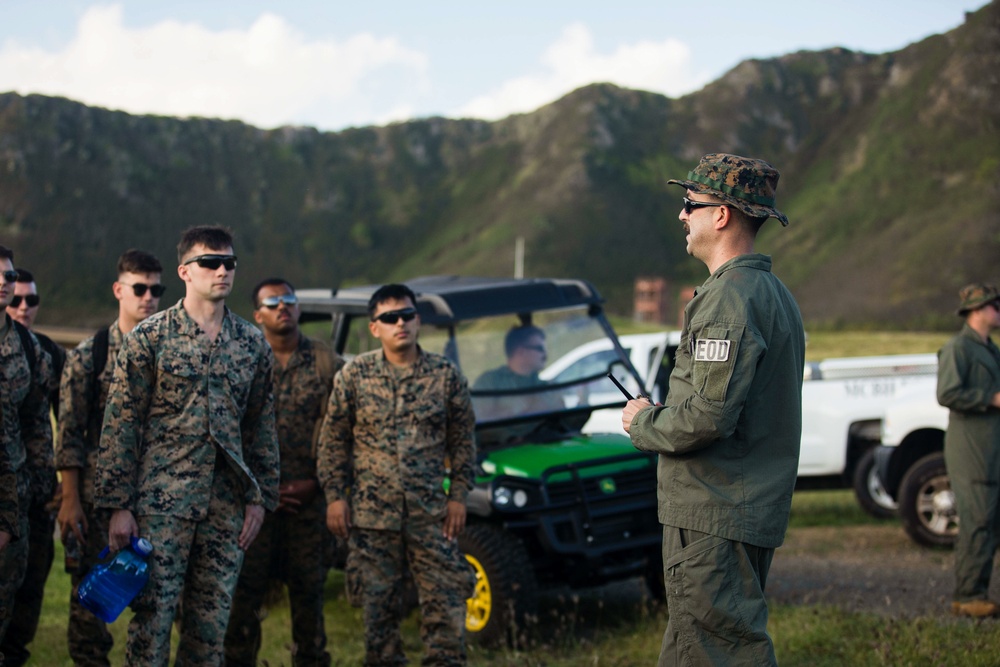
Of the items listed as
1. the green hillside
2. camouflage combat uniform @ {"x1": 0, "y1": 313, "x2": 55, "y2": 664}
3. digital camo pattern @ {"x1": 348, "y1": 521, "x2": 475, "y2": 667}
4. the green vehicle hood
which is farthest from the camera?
the green hillside

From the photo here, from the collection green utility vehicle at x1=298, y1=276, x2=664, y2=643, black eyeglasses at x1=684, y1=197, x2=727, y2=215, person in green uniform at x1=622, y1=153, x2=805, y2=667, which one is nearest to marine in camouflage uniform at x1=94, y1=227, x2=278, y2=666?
person in green uniform at x1=622, y1=153, x2=805, y2=667

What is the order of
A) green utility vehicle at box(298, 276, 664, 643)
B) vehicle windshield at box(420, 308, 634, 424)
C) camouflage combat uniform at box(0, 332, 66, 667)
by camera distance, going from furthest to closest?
vehicle windshield at box(420, 308, 634, 424) → green utility vehicle at box(298, 276, 664, 643) → camouflage combat uniform at box(0, 332, 66, 667)

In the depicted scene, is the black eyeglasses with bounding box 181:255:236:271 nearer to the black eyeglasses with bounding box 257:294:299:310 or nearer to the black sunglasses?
the black sunglasses

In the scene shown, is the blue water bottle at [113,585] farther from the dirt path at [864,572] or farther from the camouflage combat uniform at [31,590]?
the dirt path at [864,572]

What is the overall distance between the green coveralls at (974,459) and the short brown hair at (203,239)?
446 centimetres

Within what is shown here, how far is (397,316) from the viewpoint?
18.0ft

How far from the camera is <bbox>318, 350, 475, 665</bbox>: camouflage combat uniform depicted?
5254mm

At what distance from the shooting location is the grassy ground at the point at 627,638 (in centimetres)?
550

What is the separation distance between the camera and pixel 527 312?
7.22 m

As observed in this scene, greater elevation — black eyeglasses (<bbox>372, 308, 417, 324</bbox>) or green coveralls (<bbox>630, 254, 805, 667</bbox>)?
black eyeglasses (<bbox>372, 308, 417, 324</bbox>)

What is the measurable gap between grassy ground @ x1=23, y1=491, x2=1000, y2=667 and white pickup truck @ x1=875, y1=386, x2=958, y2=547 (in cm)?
284

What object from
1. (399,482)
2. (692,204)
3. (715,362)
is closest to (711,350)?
(715,362)

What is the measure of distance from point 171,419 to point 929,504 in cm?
714

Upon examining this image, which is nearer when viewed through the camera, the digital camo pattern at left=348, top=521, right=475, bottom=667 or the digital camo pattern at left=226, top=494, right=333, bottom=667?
the digital camo pattern at left=348, top=521, right=475, bottom=667
